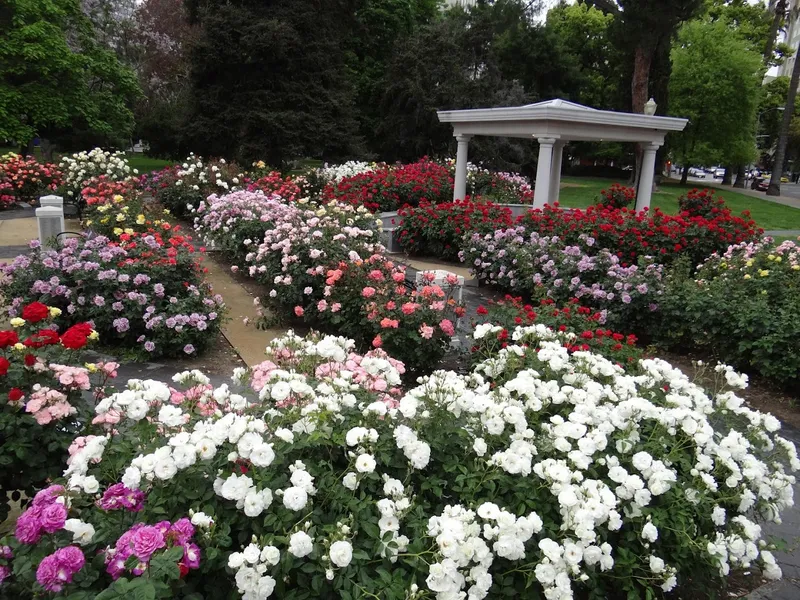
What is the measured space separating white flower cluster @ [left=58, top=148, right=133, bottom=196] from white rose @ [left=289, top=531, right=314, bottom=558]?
12.6 m

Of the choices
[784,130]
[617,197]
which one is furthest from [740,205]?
[617,197]

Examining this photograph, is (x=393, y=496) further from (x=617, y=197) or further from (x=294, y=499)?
(x=617, y=197)

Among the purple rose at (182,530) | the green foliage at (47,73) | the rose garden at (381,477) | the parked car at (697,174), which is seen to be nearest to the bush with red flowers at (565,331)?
the rose garden at (381,477)

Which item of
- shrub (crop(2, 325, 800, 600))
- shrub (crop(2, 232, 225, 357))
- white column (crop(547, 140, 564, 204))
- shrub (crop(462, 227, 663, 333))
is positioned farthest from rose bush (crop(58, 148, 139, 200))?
shrub (crop(2, 325, 800, 600))

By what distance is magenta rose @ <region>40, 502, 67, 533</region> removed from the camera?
1.94m

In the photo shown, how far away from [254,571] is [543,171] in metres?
9.23

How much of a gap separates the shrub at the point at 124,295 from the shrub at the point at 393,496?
107 inches

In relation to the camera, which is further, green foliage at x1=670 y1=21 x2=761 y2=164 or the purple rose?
green foliage at x1=670 y1=21 x2=761 y2=164

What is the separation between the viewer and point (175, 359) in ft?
18.2

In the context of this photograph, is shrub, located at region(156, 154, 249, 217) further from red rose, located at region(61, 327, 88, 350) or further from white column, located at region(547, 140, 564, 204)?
red rose, located at region(61, 327, 88, 350)

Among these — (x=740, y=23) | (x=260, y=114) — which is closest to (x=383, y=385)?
(x=260, y=114)

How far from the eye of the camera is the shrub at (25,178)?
47.5 ft

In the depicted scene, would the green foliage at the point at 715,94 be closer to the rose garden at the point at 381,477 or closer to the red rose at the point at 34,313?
the rose garden at the point at 381,477

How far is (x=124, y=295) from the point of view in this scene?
555 cm
